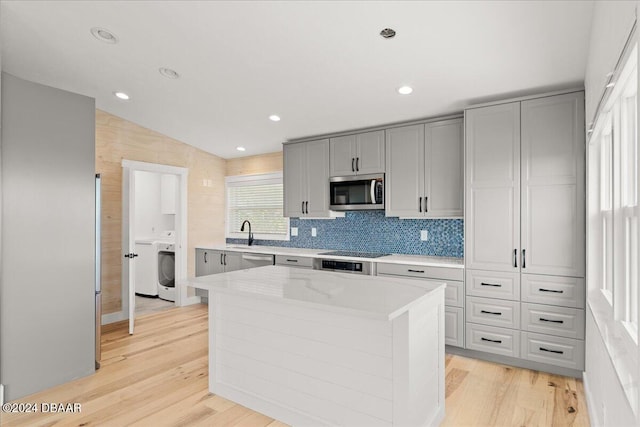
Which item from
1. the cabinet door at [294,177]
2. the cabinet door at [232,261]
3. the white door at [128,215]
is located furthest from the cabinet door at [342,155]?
the white door at [128,215]

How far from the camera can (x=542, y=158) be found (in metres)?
3.03

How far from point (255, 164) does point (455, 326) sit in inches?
146

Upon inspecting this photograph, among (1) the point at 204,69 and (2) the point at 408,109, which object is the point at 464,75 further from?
(1) the point at 204,69

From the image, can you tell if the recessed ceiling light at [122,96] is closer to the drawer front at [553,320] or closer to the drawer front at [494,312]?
the drawer front at [494,312]

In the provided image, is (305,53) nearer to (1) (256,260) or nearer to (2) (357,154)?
(2) (357,154)

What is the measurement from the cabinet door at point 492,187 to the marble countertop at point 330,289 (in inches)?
46.4

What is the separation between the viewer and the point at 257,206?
571 cm

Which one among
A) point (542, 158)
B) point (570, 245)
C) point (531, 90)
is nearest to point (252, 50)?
point (531, 90)

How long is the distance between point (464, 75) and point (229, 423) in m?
3.07

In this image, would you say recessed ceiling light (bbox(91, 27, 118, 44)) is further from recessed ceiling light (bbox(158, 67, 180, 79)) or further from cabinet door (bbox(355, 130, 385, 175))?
cabinet door (bbox(355, 130, 385, 175))

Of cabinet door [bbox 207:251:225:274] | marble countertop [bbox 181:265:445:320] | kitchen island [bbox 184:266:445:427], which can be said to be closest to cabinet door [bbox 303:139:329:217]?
cabinet door [bbox 207:251:225:274]

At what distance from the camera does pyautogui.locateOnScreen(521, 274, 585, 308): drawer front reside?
2.90 metres

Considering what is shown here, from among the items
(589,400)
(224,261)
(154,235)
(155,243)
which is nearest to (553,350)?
(589,400)

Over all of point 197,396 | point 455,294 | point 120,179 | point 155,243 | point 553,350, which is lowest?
point 197,396
